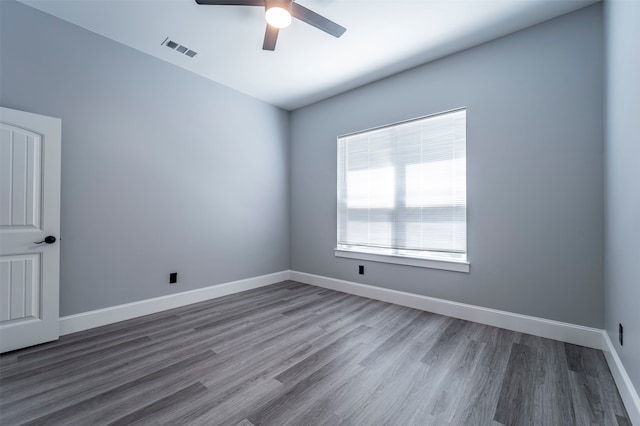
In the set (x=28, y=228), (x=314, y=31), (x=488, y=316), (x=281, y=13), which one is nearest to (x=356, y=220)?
(x=488, y=316)

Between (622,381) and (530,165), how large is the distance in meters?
1.74

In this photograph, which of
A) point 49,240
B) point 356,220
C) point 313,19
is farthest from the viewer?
point 356,220

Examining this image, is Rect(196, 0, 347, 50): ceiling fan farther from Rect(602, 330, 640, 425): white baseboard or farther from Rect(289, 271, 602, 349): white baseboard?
Rect(602, 330, 640, 425): white baseboard

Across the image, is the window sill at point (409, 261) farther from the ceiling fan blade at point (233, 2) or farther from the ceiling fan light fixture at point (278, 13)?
the ceiling fan blade at point (233, 2)

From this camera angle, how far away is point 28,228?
230 centimetres

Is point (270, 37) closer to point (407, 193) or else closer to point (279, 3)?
point (279, 3)

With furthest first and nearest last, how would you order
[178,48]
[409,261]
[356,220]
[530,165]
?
1. [356,220]
2. [409,261]
3. [178,48]
4. [530,165]

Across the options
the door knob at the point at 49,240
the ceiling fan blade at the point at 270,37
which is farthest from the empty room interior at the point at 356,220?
the ceiling fan blade at the point at 270,37

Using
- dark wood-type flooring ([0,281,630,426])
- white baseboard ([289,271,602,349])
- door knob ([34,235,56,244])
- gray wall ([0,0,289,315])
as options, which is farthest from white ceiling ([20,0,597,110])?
dark wood-type flooring ([0,281,630,426])

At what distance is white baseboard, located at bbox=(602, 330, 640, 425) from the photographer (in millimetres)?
1409

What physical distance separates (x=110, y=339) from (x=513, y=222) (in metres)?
3.94

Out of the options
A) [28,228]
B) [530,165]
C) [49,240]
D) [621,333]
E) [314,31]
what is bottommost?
[621,333]

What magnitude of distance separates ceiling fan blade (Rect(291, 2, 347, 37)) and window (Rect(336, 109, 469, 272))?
4.91ft

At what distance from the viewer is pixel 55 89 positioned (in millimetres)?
2512
